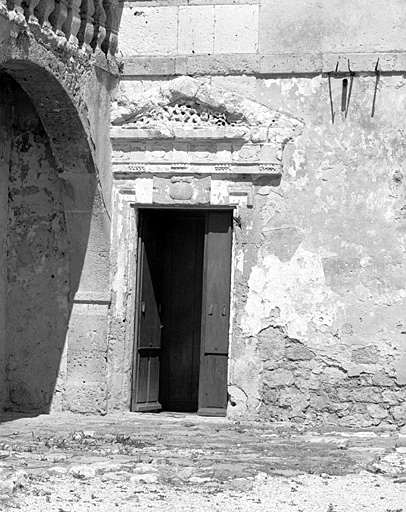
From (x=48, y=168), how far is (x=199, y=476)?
13.6 feet

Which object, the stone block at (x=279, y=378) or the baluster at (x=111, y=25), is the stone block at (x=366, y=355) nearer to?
the stone block at (x=279, y=378)

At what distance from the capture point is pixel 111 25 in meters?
9.83

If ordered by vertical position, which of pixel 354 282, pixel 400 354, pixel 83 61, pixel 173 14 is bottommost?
pixel 400 354

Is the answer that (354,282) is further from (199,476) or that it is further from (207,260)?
(199,476)

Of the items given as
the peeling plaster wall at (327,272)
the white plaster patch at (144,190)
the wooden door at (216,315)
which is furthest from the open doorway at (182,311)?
the peeling plaster wall at (327,272)

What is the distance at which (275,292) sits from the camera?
382 inches

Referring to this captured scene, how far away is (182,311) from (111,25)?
9.66ft

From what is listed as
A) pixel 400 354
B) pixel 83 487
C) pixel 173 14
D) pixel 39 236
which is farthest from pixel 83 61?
pixel 83 487

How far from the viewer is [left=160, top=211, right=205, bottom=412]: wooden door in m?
11.2

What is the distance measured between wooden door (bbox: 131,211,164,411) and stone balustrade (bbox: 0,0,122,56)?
1591 mm

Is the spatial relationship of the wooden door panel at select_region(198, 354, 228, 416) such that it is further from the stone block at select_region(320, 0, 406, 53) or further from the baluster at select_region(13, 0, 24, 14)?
the baluster at select_region(13, 0, 24, 14)

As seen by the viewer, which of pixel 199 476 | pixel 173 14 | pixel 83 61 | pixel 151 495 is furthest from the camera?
pixel 173 14

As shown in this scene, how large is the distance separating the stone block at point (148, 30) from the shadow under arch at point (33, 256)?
101cm

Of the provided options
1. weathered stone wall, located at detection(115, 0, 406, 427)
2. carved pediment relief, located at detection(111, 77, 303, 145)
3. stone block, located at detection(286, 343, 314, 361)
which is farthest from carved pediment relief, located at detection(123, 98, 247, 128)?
stone block, located at detection(286, 343, 314, 361)
